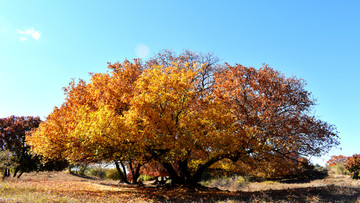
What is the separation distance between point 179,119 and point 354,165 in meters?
30.8

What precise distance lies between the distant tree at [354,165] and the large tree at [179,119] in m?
20.9

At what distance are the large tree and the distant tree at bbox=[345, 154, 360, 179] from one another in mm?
20875

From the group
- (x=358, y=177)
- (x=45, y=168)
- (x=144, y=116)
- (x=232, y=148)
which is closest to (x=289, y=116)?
(x=232, y=148)

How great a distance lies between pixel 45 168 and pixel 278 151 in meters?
31.8

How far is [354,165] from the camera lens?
105ft

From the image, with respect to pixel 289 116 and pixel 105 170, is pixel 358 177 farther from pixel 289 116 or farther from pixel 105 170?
pixel 105 170

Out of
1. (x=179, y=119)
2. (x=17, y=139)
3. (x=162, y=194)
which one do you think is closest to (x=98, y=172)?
(x=17, y=139)

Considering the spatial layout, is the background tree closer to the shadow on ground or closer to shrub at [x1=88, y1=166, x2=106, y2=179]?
shrub at [x1=88, y1=166, x2=106, y2=179]

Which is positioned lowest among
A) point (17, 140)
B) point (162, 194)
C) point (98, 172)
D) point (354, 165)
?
point (98, 172)

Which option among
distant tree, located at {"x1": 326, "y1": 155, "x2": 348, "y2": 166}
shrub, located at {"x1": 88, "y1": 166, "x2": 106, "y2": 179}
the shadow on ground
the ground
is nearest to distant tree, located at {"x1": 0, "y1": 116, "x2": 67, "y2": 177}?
the ground

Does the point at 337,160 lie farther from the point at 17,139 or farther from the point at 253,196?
the point at 17,139

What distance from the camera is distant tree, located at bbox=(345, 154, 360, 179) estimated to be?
3141 cm

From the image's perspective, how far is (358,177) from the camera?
3105 cm

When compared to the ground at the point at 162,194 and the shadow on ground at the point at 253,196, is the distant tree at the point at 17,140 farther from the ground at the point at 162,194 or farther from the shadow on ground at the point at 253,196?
the shadow on ground at the point at 253,196
